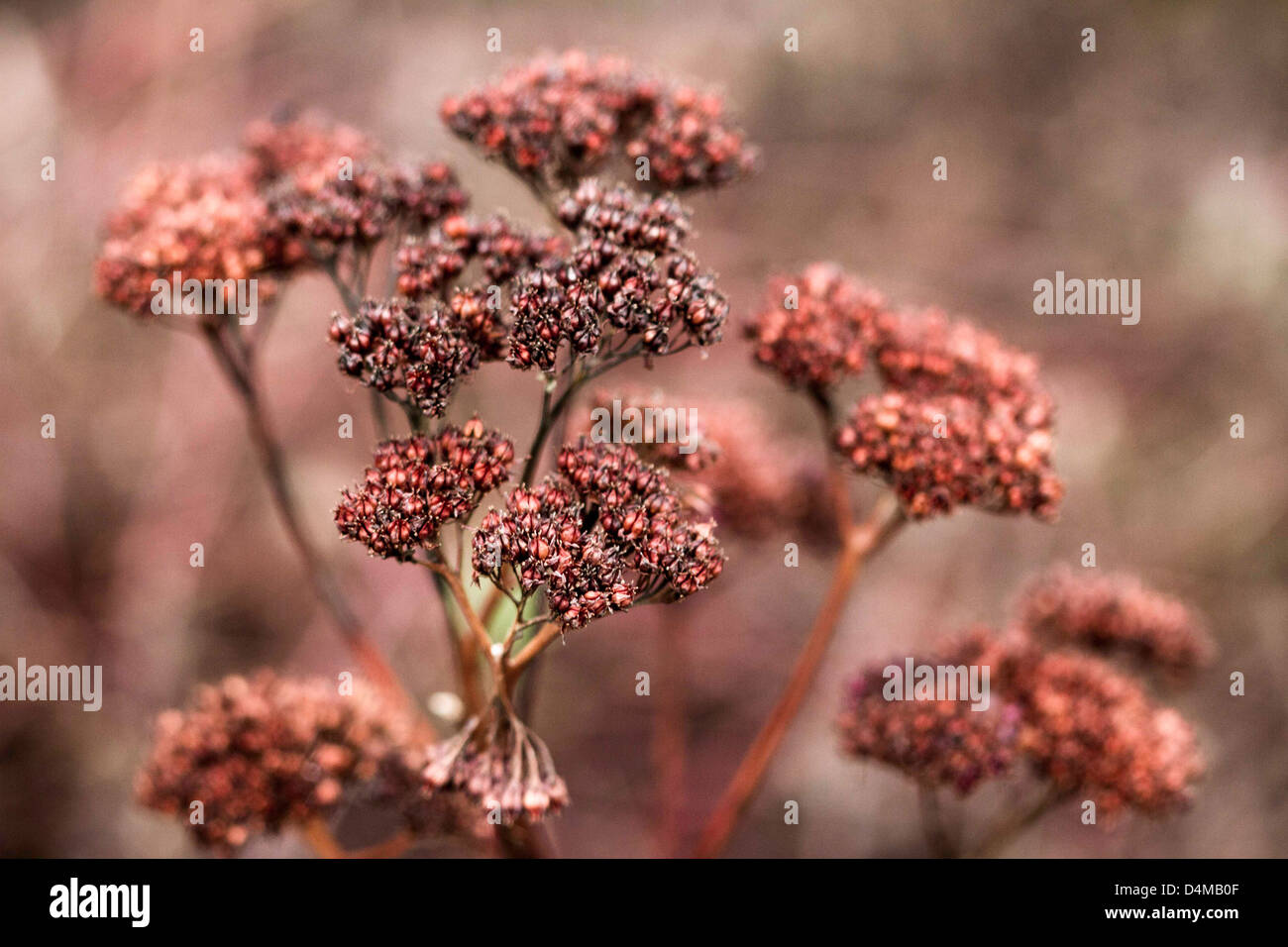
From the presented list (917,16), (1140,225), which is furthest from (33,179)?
(1140,225)

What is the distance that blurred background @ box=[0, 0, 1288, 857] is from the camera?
715 centimetres

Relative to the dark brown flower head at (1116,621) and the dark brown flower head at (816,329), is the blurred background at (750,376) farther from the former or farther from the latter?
the dark brown flower head at (816,329)

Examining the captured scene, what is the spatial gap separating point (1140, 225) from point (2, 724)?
32.4 ft

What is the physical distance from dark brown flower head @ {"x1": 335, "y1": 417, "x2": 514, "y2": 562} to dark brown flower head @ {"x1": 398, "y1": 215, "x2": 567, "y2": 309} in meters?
0.60

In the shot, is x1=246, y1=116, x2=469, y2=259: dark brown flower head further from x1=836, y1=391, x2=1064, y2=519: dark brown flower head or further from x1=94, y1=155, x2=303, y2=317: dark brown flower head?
x1=836, y1=391, x2=1064, y2=519: dark brown flower head

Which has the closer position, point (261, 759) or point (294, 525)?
point (261, 759)

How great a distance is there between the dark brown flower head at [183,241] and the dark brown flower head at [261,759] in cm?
179

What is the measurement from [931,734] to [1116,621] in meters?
1.70

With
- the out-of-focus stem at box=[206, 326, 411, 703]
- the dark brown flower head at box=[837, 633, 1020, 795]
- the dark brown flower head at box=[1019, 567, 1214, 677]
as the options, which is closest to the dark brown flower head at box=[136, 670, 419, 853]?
the out-of-focus stem at box=[206, 326, 411, 703]

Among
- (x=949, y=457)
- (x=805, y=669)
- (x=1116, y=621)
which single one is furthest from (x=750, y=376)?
(x=949, y=457)

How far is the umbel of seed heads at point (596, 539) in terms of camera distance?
3.13 metres

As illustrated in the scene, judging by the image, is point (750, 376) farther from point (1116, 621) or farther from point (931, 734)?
point (931, 734)

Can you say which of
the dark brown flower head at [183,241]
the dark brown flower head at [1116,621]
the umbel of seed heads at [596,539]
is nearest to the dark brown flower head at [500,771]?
the umbel of seed heads at [596,539]

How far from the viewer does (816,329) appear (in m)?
4.29
